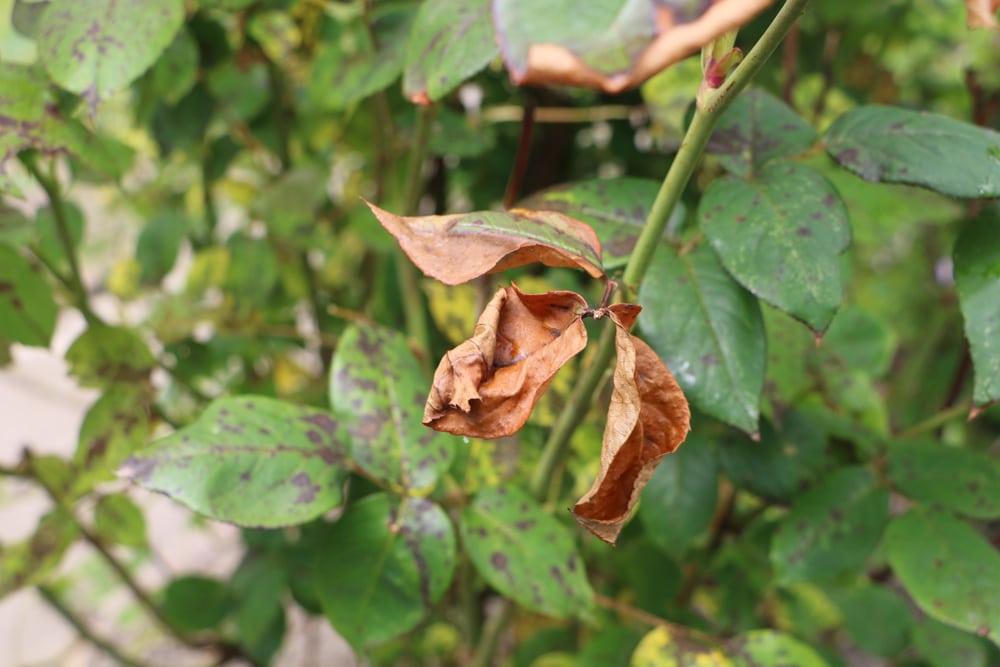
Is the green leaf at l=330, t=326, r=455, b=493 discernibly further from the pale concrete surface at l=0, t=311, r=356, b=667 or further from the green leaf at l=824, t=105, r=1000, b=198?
the pale concrete surface at l=0, t=311, r=356, b=667

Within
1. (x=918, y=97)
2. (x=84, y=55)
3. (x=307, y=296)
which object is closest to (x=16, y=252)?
(x=84, y=55)

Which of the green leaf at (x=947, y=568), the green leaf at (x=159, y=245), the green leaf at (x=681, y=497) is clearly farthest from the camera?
the green leaf at (x=159, y=245)

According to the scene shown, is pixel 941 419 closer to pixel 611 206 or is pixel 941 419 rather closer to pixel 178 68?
pixel 611 206

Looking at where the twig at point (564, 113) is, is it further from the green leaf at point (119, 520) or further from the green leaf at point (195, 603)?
the green leaf at point (195, 603)

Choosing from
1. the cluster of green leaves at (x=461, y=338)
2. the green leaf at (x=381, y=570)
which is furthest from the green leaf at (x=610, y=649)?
the green leaf at (x=381, y=570)

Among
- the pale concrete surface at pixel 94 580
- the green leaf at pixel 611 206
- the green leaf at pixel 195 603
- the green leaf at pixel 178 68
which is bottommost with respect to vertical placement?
the pale concrete surface at pixel 94 580

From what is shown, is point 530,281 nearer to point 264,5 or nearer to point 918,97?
point 264,5

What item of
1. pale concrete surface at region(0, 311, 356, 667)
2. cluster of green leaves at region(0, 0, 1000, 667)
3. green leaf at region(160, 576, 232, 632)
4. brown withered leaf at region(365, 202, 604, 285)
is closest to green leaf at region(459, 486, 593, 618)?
cluster of green leaves at region(0, 0, 1000, 667)
